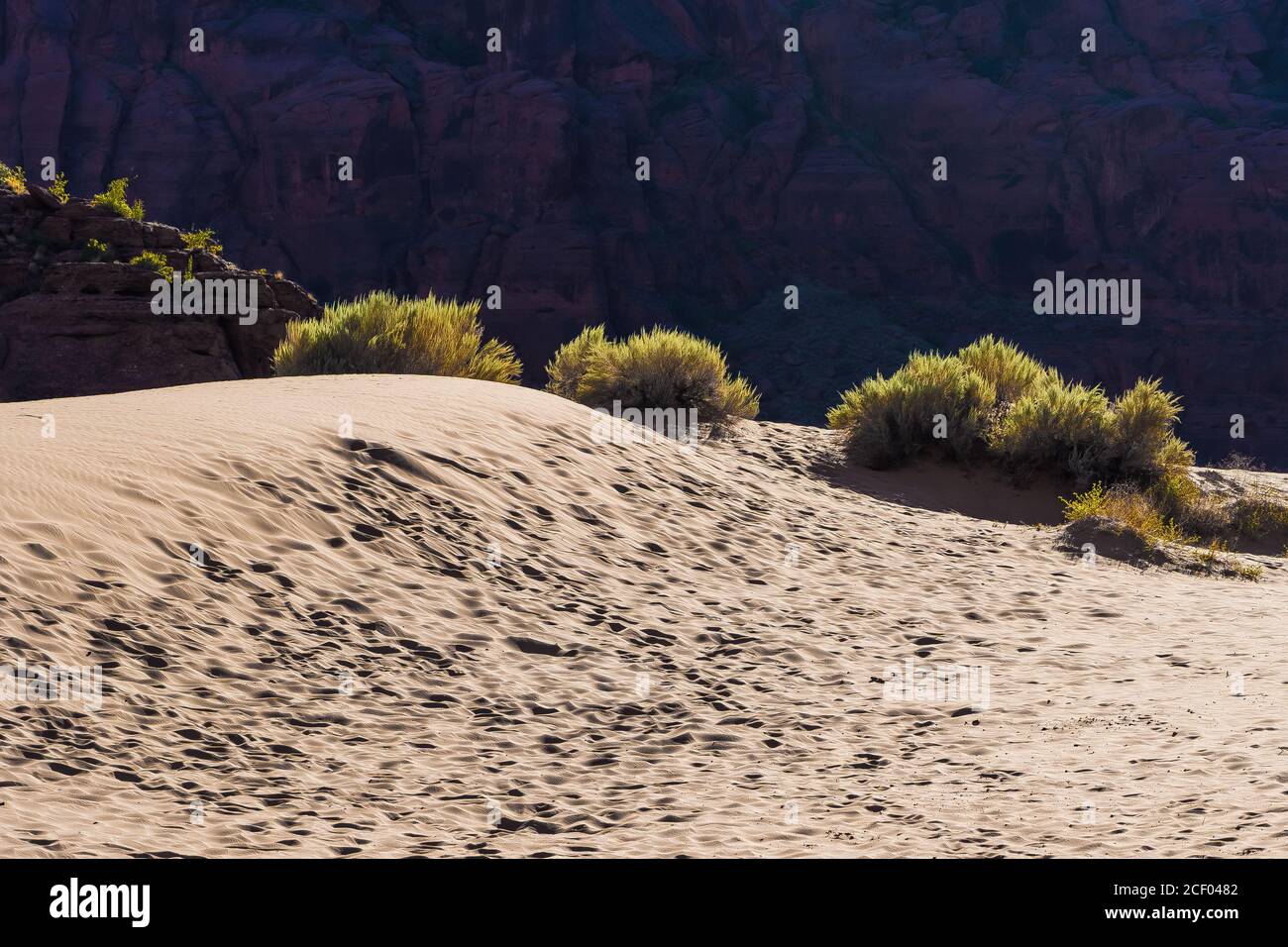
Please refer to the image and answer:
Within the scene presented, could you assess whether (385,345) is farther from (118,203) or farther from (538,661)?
(538,661)

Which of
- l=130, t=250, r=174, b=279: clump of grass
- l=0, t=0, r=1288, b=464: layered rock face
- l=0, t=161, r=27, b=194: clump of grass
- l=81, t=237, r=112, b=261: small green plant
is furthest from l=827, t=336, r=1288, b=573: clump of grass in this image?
l=0, t=0, r=1288, b=464: layered rock face

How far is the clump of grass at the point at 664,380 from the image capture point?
1545cm

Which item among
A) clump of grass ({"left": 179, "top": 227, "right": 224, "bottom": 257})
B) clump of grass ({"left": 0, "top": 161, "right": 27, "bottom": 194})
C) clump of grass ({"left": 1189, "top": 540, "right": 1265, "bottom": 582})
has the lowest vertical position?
clump of grass ({"left": 1189, "top": 540, "right": 1265, "bottom": 582})

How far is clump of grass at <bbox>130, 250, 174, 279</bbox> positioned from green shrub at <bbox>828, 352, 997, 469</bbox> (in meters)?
10.4

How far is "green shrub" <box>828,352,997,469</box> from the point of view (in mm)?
15398

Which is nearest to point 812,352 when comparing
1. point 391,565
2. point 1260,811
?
point 391,565

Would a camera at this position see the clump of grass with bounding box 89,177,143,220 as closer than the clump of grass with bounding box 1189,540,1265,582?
No

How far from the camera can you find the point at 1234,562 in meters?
11.8

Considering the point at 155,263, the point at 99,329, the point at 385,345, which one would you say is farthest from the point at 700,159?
the point at 385,345

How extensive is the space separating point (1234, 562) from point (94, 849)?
34.2 ft

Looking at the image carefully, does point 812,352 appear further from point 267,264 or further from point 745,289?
point 267,264

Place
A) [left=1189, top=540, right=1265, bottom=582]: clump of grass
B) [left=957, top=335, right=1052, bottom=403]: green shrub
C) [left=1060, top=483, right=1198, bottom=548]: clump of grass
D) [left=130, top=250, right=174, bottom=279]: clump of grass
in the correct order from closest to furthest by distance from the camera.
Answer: [left=1189, top=540, right=1265, bottom=582]: clump of grass, [left=1060, top=483, right=1198, bottom=548]: clump of grass, [left=957, top=335, right=1052, bottom=403]: green shrub, [left=130, top=250, right=174, bottom=279]: clump of grass

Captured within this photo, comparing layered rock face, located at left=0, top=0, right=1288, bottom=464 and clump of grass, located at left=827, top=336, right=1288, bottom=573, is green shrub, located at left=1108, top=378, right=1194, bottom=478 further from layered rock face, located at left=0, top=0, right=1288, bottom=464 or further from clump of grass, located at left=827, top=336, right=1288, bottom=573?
layered rock face, located at left=0, top=0, right=1288, bottom=464

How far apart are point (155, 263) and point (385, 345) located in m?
6.14
